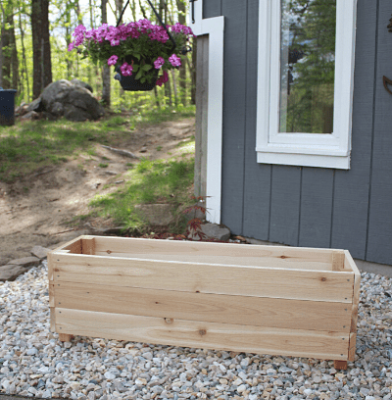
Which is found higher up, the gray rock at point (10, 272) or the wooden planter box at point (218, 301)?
the wooden planter box at point (218, 301)

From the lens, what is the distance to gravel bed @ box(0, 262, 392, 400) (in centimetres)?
194

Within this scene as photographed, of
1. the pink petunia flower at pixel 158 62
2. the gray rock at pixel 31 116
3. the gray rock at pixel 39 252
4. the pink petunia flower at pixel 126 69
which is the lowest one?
the gray rock at pixel 39 252

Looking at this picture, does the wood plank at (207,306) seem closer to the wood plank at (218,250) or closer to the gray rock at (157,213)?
the wood plank at (218,250)

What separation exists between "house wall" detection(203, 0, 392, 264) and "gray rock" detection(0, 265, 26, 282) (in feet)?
6.10

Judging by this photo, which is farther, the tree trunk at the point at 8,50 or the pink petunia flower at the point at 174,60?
the tree trunk at the point at 8,50

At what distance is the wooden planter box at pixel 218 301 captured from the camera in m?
1.98

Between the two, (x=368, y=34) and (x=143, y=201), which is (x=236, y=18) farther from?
(x=143, y=201)

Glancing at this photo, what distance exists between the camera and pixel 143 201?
4.75 m

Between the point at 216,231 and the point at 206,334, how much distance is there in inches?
75.8

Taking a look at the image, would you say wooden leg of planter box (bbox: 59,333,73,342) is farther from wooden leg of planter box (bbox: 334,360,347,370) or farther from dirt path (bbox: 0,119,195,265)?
dirt path (bbox: 0,119,195,265)

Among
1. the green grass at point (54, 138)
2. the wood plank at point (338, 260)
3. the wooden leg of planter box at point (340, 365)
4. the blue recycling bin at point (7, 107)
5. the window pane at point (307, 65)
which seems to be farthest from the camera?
the blue recycling bin at point (7, 107)

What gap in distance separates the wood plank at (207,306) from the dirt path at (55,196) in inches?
75.8

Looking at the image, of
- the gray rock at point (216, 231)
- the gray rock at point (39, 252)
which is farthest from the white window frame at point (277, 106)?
the gray rock at point (39, 252)

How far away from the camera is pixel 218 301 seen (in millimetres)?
2064
